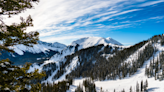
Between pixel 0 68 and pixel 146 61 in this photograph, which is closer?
pixel 0 68

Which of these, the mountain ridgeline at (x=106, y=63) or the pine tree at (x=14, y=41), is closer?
the pine tree at (x=14, y=41)

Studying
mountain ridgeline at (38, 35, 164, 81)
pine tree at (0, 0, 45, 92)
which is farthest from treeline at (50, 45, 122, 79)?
pine tree at (0, 0, 45, 92)

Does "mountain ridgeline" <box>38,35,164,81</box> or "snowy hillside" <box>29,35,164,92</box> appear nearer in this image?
"snowy hillside" <box>29,35,164,92</box>

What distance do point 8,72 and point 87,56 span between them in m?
133

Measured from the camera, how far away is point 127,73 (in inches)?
2625

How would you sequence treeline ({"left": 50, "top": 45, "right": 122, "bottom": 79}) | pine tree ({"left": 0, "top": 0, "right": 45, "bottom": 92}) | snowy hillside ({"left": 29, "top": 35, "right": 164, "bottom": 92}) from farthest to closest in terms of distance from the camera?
treeline ({"left": 50, "top": 45, "right": 122, "bottom": 79})
snowy hillside ({"left": 29, "top": 35, "right": 164, "bottom": 92})
pine tree ({"left": 0, "top": 0, "right": 45, "bottom": 92})

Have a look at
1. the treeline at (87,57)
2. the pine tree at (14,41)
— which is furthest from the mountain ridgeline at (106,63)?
the pine tree at (14,41)

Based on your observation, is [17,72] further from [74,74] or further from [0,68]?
[74,74]

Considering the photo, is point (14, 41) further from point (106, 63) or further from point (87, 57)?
point (87, 57)

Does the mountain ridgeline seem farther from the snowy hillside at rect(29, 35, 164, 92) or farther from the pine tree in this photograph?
the pine tree

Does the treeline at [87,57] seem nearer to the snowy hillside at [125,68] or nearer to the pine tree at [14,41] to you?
the snowy hillside at [125,68]

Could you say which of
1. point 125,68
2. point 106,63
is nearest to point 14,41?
point 125,68

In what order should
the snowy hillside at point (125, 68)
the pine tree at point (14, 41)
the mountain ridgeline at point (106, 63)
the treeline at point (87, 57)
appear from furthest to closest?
the treeline at point (87, 57)
the mountain ridgeline at point (106, 63)
the snowy hillside at point (125, 68)
the pine tree at point (14, 41)

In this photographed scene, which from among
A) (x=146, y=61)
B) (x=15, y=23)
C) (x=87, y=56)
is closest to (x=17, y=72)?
(x=15, y=23)
